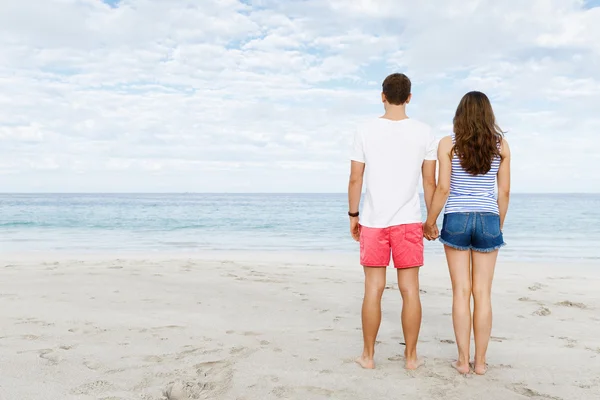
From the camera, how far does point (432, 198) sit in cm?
355

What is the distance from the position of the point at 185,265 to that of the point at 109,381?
19.0ft

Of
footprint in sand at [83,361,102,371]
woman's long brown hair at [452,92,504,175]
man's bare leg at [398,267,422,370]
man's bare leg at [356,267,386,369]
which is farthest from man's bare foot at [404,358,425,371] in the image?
footprint in sand at [83,361,102,371]

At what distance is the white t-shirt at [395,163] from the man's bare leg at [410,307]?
0.39 m

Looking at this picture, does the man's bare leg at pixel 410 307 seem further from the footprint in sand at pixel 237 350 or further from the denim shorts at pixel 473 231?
the footprint in sand at pixel 237 350

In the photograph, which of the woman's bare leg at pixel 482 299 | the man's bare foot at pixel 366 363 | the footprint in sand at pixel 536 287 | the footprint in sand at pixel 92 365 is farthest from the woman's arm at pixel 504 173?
the footprint in sand at pixel 536 287

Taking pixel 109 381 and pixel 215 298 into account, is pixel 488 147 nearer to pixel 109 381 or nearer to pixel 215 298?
pixel 109 381

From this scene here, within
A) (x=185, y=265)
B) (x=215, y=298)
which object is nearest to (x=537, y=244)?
(x=185, y=265)

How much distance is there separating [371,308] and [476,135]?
142 cm

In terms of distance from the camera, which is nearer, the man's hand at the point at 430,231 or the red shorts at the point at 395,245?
the red shorts at the point at 395,245

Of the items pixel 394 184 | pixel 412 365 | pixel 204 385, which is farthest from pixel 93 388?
pixel 394 184

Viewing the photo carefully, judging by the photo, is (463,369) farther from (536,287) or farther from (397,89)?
(536,287)

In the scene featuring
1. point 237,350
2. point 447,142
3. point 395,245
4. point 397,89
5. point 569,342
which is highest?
point 397,89

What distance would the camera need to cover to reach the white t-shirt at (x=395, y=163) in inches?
139

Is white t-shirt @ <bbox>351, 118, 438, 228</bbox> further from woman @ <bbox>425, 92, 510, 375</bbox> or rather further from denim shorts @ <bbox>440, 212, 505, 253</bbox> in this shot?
denim shorts @ <bbox>440, 212, 505, 253</bbox>
